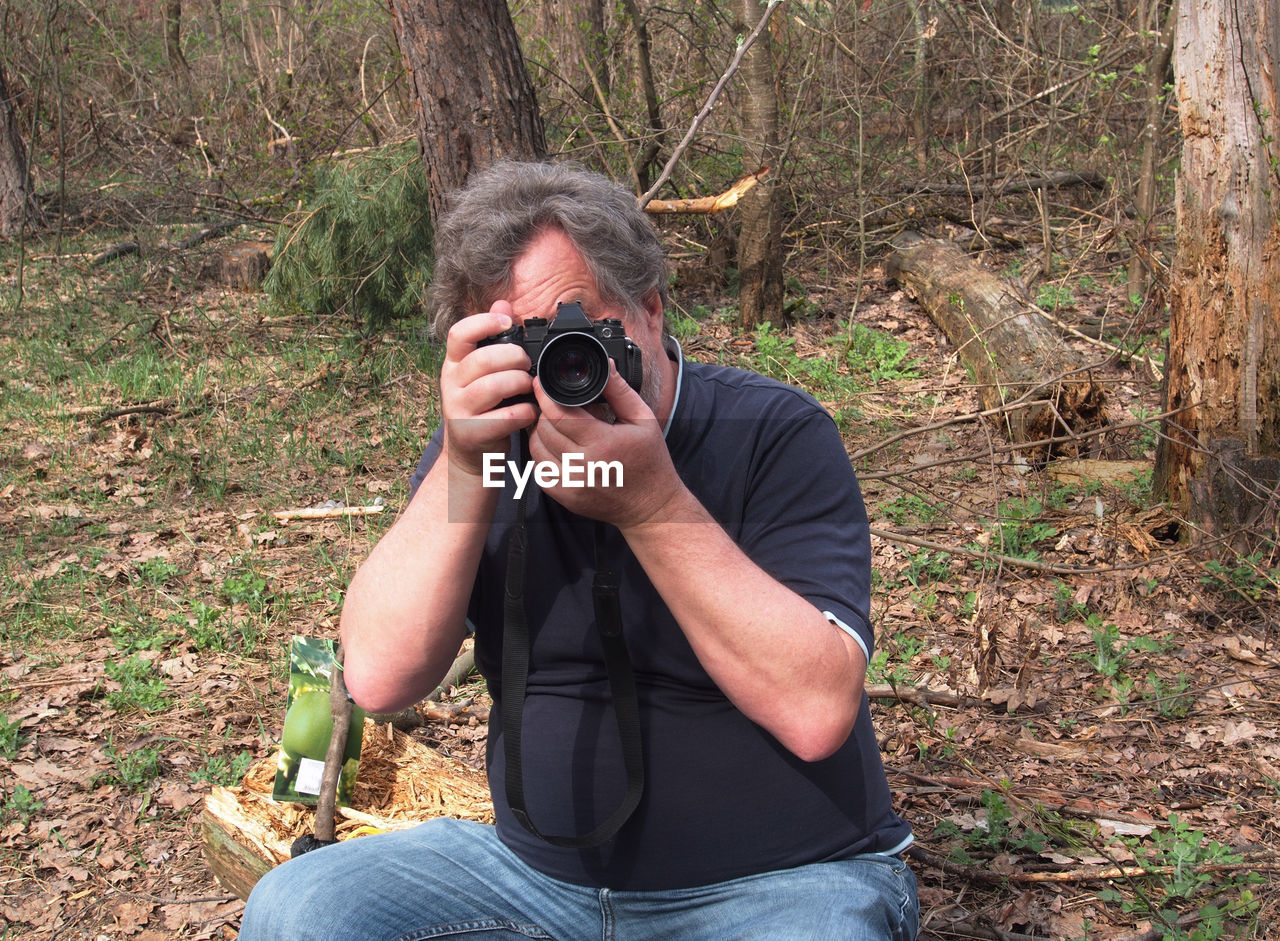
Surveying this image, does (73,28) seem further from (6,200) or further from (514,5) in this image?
(514,5)

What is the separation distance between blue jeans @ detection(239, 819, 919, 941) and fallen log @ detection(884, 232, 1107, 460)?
262 centimetres

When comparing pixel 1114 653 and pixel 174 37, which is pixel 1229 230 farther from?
pixel 174 37

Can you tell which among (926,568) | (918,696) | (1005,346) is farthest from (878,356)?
(918,696)

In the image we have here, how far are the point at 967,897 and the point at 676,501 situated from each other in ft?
4.59

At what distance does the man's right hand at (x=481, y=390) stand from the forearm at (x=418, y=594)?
6 centimetres

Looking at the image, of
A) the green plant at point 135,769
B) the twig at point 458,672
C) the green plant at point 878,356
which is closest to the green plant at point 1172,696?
the twig at point 458,672

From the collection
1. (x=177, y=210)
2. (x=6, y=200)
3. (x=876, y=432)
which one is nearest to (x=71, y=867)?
(x=876, y=432)

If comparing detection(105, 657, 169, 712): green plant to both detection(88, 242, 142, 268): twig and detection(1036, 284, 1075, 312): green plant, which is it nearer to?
detection(1036, 284, 1075, 312): green plant

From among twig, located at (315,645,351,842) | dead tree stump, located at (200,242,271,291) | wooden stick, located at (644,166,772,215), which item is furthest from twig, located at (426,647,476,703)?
dead tree stump, located at (200,242,271,291)

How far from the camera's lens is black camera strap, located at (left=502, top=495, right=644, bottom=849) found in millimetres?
1448

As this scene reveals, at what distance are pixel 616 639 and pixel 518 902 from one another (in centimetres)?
44

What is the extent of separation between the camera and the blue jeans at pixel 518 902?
4.52 feet

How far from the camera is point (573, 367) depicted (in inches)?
51.7

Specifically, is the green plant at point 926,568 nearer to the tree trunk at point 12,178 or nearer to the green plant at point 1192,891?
the green plant at point 1192,891
